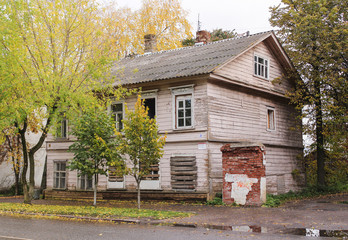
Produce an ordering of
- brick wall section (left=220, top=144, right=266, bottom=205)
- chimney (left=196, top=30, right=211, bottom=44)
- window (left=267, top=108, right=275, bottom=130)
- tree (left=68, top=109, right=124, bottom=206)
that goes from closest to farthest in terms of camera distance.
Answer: brick wall section (left=220, top=144, right=266, bottom=205), tree (left=68, top=109, right=124, bottom=206), window (left=267, top=108, right=275, bottom=130), chimney (left=196, top=30, right=211, bottom=44)

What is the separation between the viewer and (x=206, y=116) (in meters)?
19.0

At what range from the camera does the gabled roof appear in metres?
19.6

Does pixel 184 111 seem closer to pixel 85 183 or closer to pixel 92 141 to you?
pixel 92 141

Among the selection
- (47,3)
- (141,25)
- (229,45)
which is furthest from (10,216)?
(141,25)

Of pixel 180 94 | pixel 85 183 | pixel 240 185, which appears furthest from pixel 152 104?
pixel 240 185

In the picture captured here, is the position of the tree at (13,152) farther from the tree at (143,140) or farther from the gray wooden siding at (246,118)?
the tree at (143,140)

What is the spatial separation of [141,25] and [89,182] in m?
18.1

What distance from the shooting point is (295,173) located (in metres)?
24.7

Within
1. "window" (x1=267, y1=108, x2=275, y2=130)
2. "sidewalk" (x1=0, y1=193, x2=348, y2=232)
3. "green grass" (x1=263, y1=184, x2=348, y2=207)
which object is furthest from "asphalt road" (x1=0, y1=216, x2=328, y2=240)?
"window" (x1=267, y1=108, x2=275, y2=130)

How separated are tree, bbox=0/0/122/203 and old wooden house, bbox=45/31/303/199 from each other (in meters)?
2.55

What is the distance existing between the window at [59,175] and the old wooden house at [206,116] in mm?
59

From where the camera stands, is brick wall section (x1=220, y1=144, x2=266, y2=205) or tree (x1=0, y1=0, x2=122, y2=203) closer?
brick wall section (x1=220, y1=144, x2=266, y2=205)

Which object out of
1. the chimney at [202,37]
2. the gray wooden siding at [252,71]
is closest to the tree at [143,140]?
the gray wooden siding at [252,71]

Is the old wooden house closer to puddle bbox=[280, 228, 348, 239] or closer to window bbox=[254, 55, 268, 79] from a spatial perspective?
window bbox=[254, 55, 268, 79]
